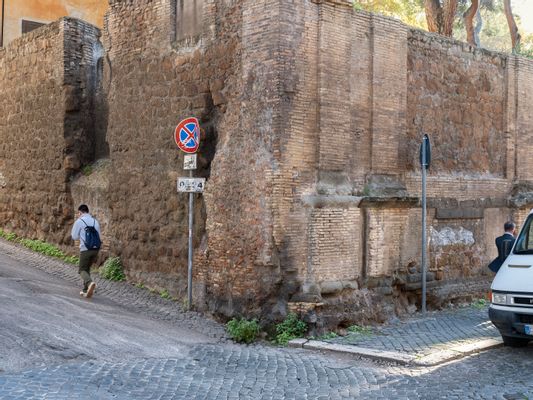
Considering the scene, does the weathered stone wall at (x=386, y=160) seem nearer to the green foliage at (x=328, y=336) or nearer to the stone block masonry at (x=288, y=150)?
the stone block masonry at (x=288, y=150)

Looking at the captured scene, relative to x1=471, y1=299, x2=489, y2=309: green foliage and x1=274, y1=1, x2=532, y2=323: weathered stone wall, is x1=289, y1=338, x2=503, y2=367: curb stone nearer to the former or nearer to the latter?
x1=274, y1=1, x2=532, y2=323: weathered stone wall

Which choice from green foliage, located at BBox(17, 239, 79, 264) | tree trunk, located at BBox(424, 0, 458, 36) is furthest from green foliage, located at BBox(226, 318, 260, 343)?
tree trunk, located at BBox(424, 0, 458, 36)

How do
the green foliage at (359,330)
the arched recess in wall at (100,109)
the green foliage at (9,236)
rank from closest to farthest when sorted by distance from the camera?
the green foliage at (359,330) → the arched recess in wall at (100,109) → the green foliage at (9,236)

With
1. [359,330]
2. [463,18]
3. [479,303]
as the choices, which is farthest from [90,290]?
[463,18]

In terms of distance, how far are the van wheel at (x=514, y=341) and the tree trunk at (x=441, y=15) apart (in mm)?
16566

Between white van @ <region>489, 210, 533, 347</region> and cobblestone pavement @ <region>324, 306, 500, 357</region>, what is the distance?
754mm

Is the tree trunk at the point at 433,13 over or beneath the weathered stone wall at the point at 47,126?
over

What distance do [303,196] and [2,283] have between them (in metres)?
5.11

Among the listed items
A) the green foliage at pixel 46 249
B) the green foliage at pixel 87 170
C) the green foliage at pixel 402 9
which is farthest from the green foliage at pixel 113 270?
the green foliage at pixel 402 9

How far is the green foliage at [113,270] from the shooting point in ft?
41.2

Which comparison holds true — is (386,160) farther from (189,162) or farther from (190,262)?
(190,262)

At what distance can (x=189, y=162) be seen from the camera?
35.5 feet

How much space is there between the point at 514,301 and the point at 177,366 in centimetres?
442

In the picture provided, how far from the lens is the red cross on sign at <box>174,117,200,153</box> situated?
10.7 m
